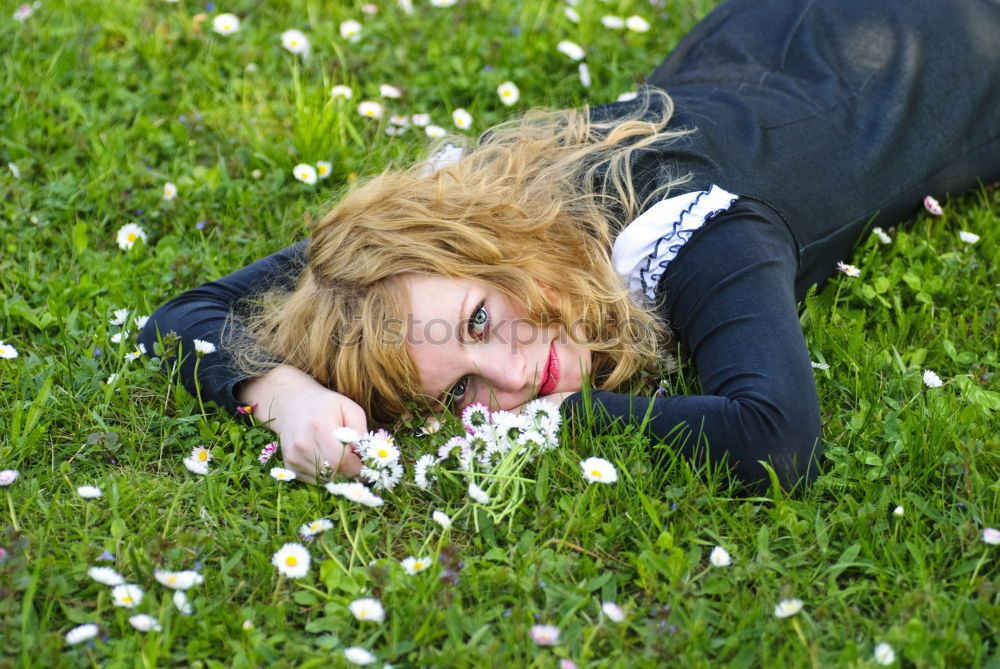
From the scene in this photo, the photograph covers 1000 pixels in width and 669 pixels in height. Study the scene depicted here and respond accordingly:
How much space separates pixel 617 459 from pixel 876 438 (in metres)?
0.53

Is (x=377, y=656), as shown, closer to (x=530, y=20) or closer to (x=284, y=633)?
(x=284, y=633)

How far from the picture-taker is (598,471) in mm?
1833

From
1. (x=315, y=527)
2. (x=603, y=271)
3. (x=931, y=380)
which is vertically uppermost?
(x=603, y=271)

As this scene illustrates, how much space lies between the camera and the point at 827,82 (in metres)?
2.61

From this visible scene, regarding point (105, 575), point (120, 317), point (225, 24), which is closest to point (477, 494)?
point (105, 575)

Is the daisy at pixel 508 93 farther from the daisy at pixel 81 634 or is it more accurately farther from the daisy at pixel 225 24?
the daisy at pixel 81 634

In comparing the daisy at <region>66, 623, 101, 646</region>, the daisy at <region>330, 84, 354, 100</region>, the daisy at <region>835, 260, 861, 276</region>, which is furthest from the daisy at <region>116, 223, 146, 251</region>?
the daisy at <region>835, 260, 861, 276</region>

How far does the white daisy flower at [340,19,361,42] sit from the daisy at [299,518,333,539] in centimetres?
214

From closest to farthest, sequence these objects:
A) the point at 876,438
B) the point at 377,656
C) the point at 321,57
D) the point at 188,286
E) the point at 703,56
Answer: the point at 377,656 < the point at 876,438 < the point at 188,286 < the point at 703,56 < the point at 321,57

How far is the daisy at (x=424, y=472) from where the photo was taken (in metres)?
1.87

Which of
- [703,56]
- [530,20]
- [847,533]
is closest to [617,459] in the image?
[847,533]

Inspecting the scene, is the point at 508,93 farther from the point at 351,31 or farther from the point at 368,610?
the point at 368,610

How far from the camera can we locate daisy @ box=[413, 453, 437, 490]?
1.87m

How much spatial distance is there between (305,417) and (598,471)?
0.57m
